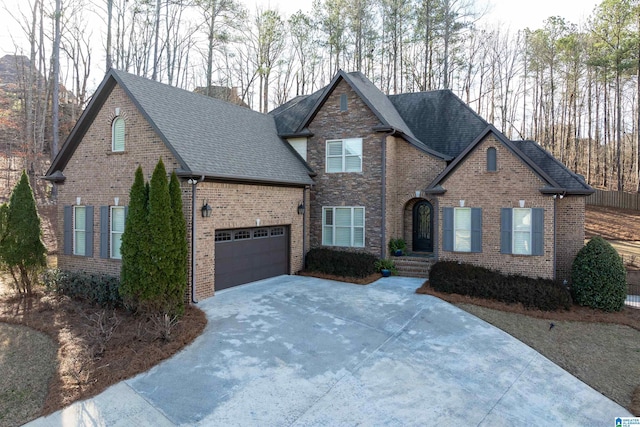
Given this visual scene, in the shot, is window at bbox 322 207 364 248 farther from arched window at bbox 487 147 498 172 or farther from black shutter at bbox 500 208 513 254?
black shutter at bbox 500 208 513 254

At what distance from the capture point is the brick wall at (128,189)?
1062 cm

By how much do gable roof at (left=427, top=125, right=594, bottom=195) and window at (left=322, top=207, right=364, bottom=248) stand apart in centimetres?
331

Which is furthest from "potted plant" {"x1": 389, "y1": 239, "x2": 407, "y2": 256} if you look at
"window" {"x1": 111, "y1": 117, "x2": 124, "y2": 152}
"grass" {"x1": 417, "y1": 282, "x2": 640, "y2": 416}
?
"window" {"x1": 111, "y1": 117, "x2": 124, "y2": 152}

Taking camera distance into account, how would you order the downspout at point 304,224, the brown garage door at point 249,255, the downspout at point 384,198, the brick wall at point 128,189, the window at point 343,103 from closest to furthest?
the brick wall at point 128,189 < the brown garage door at point 249,255 < the downspout at point 384,198 < the downspout at point 304,224 < the window at point 343,103

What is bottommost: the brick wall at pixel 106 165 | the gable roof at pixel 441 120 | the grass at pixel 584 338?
the grass at pixel 584 338

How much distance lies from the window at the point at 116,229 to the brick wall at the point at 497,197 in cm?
1053

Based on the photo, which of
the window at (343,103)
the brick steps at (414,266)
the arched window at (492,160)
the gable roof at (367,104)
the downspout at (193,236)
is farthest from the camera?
the window at (343,103)

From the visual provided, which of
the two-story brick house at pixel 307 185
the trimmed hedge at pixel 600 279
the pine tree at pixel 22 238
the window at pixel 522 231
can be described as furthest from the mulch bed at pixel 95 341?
the trimmed hedge at pixel 600 279

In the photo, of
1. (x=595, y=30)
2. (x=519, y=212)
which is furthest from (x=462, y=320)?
(x=595, y=30)

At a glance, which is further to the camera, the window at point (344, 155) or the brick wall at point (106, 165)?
the window at point (344, 155)

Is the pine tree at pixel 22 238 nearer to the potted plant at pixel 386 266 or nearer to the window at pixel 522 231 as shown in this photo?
Answer: the potted plant at pixel 386 266

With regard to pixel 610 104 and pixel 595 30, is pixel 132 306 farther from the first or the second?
pixel 610 104

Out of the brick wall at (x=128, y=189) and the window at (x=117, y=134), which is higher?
the window at (x=117, y=134)

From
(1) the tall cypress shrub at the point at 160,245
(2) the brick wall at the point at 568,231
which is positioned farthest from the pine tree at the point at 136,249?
(2) the brick wall at the point at 568,231
